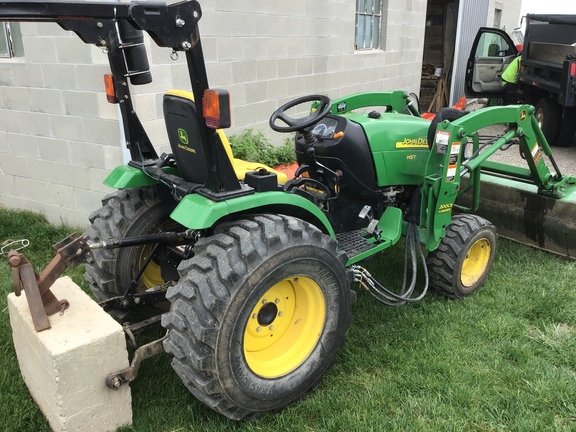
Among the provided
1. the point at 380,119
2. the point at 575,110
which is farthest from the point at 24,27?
the point at 575,110

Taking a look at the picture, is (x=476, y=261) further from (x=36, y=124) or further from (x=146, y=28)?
(x=36, y=124)

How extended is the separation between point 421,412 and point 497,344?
2.79 ft

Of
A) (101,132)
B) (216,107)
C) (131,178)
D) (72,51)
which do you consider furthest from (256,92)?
(216,107)

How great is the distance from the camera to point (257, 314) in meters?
2.64

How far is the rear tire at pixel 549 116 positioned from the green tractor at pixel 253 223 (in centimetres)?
517

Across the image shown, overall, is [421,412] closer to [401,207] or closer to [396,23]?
[401,207]

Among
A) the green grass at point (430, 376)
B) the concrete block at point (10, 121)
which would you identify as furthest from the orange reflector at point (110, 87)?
the concrete block at point (10, 121)

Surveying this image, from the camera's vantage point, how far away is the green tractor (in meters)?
2.31

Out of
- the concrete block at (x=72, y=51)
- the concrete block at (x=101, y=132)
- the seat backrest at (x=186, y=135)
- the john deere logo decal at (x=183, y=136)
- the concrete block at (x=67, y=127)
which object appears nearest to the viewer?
the seat backrest at (x=186, y=135)

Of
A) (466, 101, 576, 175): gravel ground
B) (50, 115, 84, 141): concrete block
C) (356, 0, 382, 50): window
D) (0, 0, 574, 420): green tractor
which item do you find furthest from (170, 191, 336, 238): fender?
(356, 0, 382, 50): window

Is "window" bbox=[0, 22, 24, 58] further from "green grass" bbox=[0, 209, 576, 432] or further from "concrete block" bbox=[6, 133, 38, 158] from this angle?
"green grass" bbox=[0, 209, 576, 432]

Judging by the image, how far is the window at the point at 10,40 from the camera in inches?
193

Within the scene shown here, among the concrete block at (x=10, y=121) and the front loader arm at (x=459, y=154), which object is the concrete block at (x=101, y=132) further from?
the front loader arm at (x=459, y=154)

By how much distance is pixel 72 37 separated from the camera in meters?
4.45
